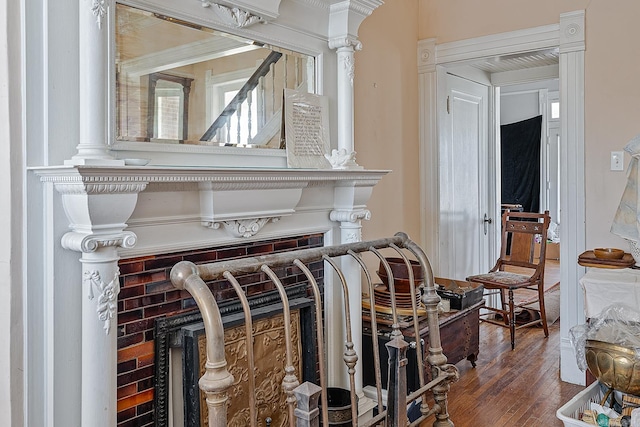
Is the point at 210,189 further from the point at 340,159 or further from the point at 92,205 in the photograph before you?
the point at 340,159

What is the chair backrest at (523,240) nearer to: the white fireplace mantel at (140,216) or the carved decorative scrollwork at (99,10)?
the white fireplace mantel at (140,216)

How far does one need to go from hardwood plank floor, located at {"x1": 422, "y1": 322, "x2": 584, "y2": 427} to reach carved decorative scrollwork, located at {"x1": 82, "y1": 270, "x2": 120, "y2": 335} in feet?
5.63

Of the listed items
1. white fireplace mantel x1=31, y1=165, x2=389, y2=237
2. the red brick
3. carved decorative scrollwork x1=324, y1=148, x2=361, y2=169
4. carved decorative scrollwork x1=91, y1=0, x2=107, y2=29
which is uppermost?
carved decorative scrollwork x1=91, y1=0, x2=107, y2=29

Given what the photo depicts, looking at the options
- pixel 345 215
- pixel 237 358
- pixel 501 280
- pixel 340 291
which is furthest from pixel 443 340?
pixel 237 358

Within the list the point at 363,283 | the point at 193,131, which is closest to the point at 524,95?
the point at 363,283

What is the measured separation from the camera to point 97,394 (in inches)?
59.0

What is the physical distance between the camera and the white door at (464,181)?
369cm

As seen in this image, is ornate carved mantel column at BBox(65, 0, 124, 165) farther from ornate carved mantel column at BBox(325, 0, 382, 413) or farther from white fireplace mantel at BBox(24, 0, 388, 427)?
ornate carved mantel column at BBox(325, 0, 382, 413)

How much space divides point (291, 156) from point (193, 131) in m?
0.53

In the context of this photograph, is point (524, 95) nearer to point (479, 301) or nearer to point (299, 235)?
point (479, 301)

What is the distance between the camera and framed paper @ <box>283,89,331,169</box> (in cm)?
226

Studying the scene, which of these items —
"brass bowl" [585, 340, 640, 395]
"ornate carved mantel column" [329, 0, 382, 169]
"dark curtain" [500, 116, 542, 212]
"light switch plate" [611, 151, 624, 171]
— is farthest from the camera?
"dark curtain" [500, 116, 542, 212]

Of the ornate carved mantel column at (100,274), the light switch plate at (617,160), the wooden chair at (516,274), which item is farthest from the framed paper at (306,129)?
the wooden chair at (516,274)

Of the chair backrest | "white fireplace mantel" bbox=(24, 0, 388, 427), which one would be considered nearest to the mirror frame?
"white fireplace mantel" bbox=(24, 0, 388, 427)
